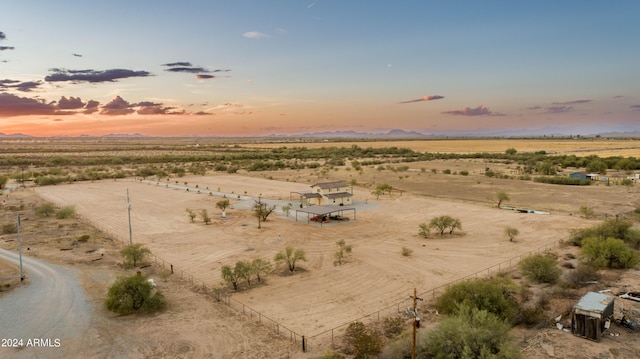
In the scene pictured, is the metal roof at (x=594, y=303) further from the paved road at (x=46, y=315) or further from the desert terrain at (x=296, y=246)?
the paved road at (x=46, y=315)

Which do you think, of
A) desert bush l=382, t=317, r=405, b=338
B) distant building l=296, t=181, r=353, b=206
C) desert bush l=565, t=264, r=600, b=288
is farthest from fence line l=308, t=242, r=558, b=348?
distant building l=296, t=181, r=353, b=206

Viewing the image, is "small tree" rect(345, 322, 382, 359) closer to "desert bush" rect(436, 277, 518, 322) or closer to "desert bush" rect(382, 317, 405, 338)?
"desert bush" rect(382, 317, 405, 338)

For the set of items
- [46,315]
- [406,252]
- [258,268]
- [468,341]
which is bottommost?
[46,315]

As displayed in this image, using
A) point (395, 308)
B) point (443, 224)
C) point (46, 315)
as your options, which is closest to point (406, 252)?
point (443, 224)

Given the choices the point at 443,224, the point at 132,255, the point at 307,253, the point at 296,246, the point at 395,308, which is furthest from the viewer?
the point at 443,224

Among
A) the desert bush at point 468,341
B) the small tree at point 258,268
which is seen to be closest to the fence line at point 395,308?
the desert bush at point 468,341

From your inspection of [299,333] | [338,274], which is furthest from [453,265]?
[299,333]

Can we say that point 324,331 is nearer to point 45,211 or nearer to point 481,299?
point 481,299
